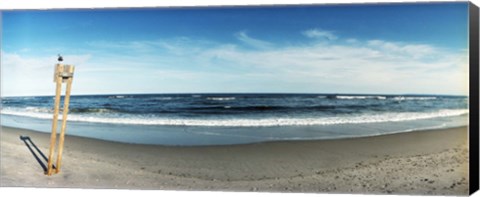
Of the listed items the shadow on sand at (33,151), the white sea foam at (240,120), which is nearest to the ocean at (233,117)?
the white sea foam at (240,120)

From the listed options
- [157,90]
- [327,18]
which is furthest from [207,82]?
[327,18]

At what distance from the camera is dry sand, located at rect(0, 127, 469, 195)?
16.3ft

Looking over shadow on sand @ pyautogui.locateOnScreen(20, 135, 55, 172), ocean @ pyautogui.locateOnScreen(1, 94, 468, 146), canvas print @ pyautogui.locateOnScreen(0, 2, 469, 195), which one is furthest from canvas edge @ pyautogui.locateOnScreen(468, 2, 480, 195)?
shadow on sand @ pyautogui.locateOnScreen(20, 135, 55, 172)

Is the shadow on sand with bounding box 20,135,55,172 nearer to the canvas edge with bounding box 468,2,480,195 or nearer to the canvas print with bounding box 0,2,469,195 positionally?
the canvas print with bounding box 0,2,469,195

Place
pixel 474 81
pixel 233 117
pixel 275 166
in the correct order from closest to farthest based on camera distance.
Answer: pixel 474 81, pixel 275 166, pixel 233 117

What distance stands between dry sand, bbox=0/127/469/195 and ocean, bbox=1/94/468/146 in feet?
0.84

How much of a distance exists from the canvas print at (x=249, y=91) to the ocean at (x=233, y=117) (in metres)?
0.03

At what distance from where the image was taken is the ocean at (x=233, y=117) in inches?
230

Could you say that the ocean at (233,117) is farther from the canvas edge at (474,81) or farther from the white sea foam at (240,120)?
the canvas edge at (474,81)

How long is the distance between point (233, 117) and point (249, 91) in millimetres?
1101

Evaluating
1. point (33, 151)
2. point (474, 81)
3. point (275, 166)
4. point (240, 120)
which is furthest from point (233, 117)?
point (474, 81)

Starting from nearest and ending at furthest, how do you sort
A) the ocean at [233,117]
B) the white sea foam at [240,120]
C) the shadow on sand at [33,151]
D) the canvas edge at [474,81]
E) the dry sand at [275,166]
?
the canvas edge at [474,81]
the dry sand at [275,166]
the shadow on sand at [33,151]
the ocean at [233,117]
the white sea foam at [240,120]

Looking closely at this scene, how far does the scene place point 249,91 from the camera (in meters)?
5.71

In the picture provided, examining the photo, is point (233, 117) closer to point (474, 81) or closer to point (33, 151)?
point (33, 151)
